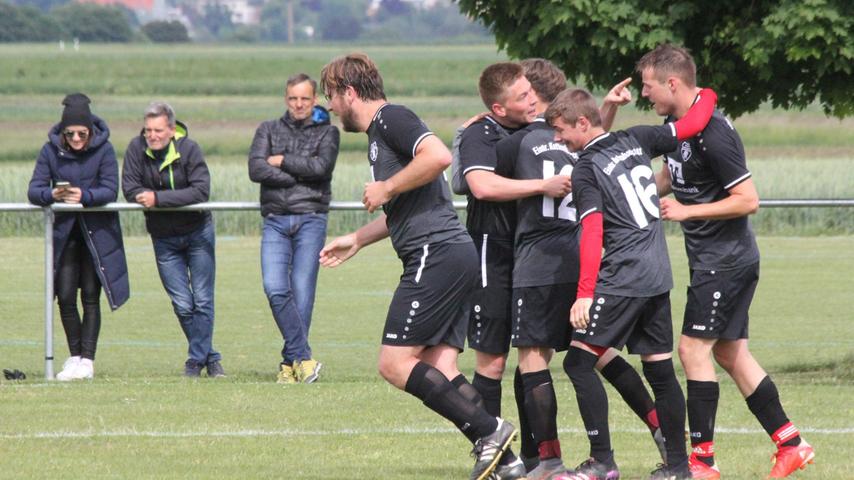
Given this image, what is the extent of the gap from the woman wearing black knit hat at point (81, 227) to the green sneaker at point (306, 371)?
1.33 meters

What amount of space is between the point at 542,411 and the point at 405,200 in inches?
46.9

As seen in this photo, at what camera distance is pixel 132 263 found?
19.5 m

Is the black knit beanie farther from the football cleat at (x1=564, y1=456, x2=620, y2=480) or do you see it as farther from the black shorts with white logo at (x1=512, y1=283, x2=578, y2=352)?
the football cleat at (x1=564, y1=456, x2=620, y2=480)

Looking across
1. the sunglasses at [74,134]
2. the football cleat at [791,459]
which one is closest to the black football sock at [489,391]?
the football cleat at [791,459]

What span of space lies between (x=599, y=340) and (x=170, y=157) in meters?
5.13

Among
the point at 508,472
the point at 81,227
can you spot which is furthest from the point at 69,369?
the point at 508,472

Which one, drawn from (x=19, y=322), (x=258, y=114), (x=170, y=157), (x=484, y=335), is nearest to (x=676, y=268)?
(x=19, y=322)

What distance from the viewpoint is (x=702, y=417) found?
24.1ft

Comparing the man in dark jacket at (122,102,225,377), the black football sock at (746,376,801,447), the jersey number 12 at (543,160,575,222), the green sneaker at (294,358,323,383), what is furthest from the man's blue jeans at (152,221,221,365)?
the black football sock at (746,376,801,447)

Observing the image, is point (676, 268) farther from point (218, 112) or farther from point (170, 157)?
point (218, 112)

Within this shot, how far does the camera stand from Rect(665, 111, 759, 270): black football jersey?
287 inches

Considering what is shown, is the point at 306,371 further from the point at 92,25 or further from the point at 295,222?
the point at 92,25

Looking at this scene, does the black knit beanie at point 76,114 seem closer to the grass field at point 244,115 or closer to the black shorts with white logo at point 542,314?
the grass field at point 244,115

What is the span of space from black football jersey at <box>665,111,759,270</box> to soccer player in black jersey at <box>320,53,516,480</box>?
1.11 meters
